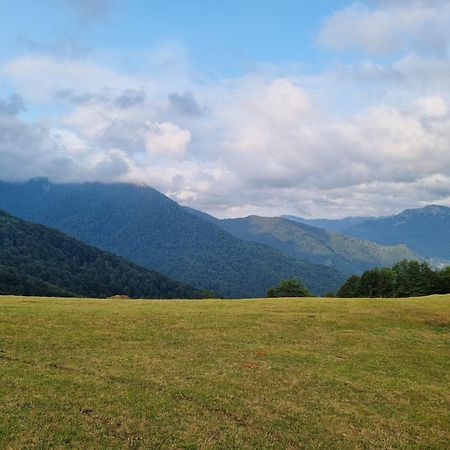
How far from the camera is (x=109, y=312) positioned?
44.8 metres

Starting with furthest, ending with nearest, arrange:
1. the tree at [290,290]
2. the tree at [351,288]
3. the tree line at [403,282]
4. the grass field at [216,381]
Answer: the tree at [290,290], the tree at [351,288], the tree line at [403,282], the grass field at [216,381]

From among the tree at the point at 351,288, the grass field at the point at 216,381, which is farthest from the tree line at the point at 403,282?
the grass field at the point at 216,381

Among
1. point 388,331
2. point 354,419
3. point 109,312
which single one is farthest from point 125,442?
point 388,331

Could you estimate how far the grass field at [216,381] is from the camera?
1898 centimetres

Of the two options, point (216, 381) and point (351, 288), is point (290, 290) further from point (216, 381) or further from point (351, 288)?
point (216, 381)

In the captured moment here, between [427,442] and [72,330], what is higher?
[72,330]

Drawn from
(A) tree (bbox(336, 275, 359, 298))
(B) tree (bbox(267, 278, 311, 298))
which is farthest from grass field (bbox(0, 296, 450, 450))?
(A) tree (bbox(336, 275, 359, 298))

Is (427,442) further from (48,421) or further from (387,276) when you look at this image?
(387,276)

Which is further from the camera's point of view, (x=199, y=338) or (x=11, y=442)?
(x=199, y=338)

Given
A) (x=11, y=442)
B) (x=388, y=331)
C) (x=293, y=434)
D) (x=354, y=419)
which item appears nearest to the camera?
(x=11, y=442)

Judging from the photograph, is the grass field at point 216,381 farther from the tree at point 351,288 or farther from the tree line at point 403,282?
the tree at point 351,288

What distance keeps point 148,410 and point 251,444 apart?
5173 millimetres

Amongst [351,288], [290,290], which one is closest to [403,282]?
[351,288]

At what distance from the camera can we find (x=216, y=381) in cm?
2570
